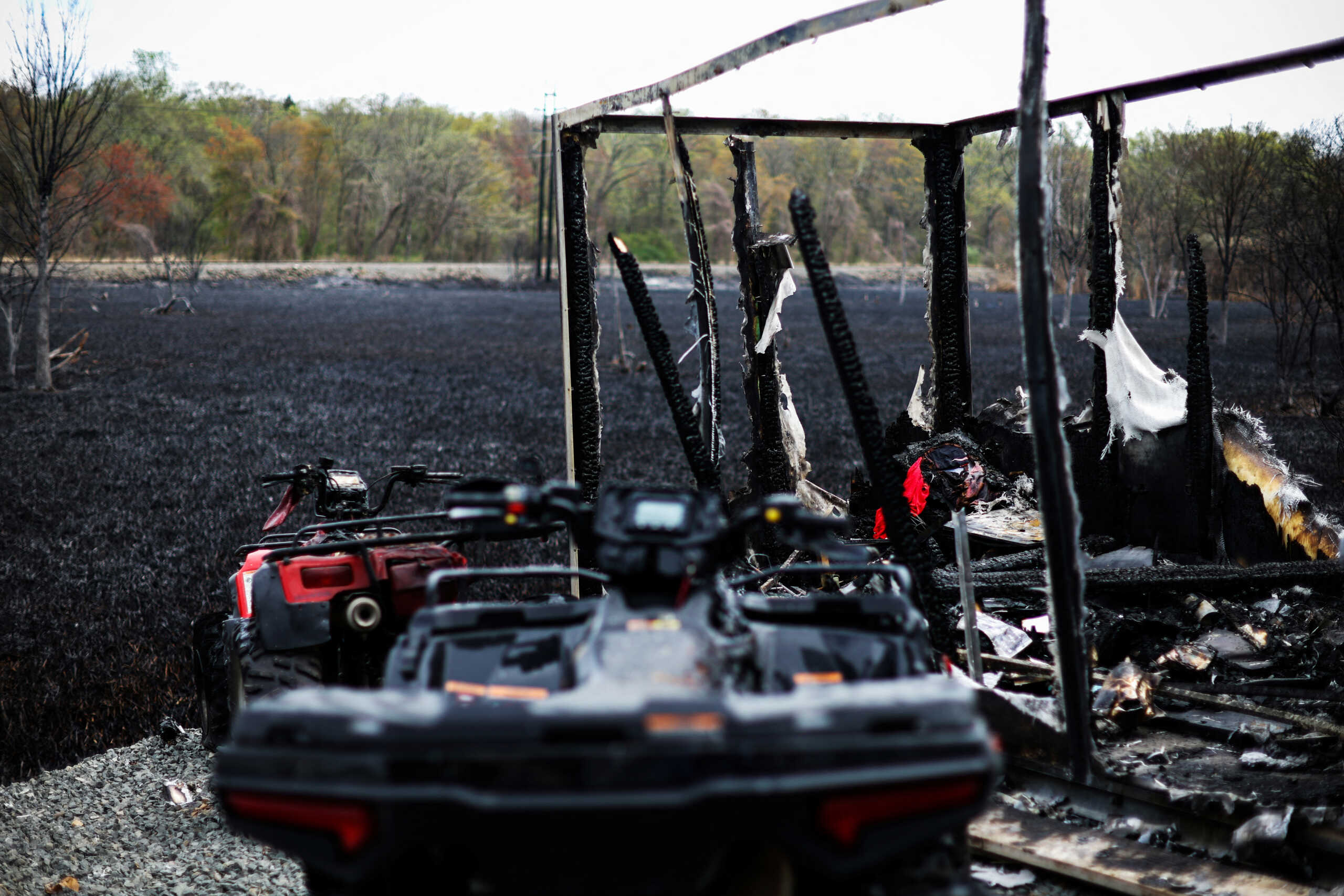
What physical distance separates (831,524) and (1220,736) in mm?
3268

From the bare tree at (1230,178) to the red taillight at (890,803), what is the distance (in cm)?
2248

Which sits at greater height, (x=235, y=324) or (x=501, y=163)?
(x=501, y=163)

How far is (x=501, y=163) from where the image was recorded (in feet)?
320

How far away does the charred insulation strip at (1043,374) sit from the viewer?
12.7 feet

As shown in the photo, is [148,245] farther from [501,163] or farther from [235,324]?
[501,163]

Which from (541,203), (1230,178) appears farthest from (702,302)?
(541,203)

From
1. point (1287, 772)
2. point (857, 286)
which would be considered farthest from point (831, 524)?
point (857, 286)

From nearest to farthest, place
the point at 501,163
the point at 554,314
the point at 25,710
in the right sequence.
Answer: the point at 25,710 → the point at 554,314 → the point at 501,163

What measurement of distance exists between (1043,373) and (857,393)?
2.40 ft

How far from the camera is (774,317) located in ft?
24.3

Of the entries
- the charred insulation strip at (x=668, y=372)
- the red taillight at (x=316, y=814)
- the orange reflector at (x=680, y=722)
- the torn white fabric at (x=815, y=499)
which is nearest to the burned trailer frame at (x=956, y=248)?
the torn white fabric at (x=815, y=499)

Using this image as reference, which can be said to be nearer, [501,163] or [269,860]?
[269,860]

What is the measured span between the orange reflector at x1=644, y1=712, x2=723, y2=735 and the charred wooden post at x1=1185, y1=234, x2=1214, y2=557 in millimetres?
5827

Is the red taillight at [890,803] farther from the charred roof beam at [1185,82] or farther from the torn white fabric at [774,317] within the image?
the torn white fabric at [774,317]
